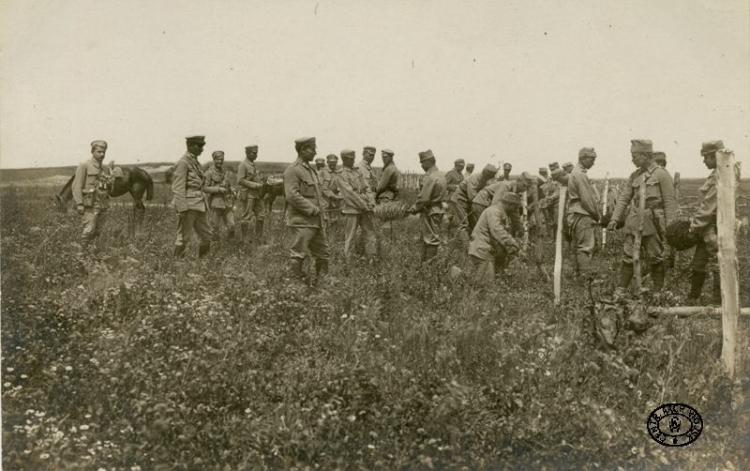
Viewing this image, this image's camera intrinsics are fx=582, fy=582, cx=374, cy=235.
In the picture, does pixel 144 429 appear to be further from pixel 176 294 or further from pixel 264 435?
pixel 176 294

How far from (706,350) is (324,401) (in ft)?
11.8

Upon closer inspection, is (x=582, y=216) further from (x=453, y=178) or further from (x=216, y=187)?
(x=453, y=178)

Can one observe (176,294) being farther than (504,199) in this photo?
No

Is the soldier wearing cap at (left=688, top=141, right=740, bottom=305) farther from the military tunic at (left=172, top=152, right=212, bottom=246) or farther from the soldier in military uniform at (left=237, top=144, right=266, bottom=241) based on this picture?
the soldier in military uniform at (left=237, top=144, right=266, bottom=241)

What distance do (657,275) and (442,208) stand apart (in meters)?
3.82

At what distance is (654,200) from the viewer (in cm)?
819

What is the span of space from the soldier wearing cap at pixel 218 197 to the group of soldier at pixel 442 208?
2 centimetres

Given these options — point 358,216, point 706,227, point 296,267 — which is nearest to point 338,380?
point 296,267

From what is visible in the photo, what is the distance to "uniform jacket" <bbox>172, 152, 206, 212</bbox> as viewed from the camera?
361 inches

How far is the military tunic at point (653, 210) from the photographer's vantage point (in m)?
8.07

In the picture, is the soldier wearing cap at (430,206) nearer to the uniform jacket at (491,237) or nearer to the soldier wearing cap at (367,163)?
Result: the uniform jacket at (491,237)

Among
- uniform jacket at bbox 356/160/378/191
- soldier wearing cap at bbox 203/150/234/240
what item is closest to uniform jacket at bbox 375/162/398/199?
uniform jacket at bbox 356/160/378/191

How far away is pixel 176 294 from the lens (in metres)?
6.40

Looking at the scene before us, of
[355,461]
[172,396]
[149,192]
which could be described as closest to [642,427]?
[355,461]
